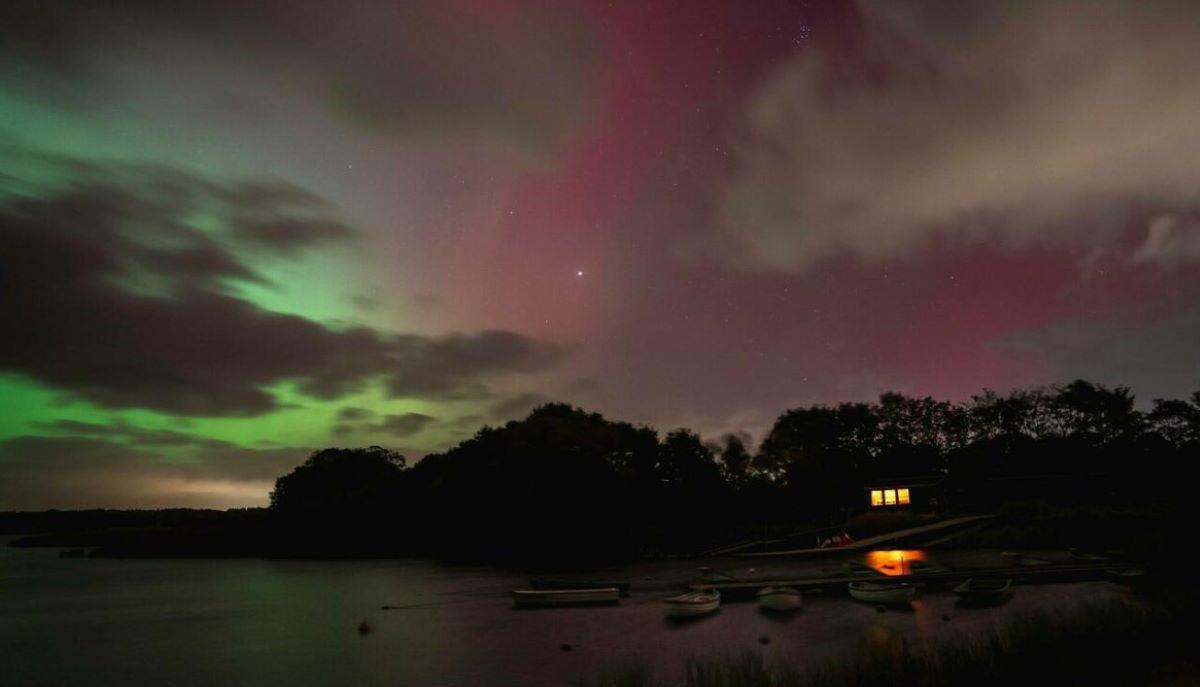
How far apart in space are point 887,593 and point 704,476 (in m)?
52.5

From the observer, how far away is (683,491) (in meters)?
83.2

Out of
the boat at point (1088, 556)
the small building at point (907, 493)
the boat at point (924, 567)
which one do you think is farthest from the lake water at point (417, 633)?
the small building at point (907, 493)

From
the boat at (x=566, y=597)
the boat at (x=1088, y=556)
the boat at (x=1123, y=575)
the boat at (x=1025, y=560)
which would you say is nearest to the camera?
the boat at (x=1123, y=575)

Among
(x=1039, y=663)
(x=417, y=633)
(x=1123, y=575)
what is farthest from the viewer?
(x=417, y=633)

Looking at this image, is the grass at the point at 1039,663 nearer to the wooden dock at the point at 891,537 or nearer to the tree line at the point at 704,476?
the wooden dock at the point at 891,537

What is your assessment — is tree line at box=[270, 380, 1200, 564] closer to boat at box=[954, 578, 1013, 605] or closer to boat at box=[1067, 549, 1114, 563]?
boat at box=[1067, 549, 1114, 563]

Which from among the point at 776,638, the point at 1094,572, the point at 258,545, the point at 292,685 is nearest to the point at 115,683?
the point at 292,685

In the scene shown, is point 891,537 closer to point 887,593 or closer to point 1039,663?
point 887,593

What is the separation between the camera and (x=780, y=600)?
3544 centimetres

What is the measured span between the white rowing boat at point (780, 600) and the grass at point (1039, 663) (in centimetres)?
1649

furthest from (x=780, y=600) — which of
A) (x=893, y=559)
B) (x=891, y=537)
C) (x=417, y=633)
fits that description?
(x=891, y=537)

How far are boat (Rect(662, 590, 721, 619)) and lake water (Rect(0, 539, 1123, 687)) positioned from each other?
0.55 metres

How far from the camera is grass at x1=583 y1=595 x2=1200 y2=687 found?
617 inches

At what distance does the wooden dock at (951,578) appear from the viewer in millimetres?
36500
